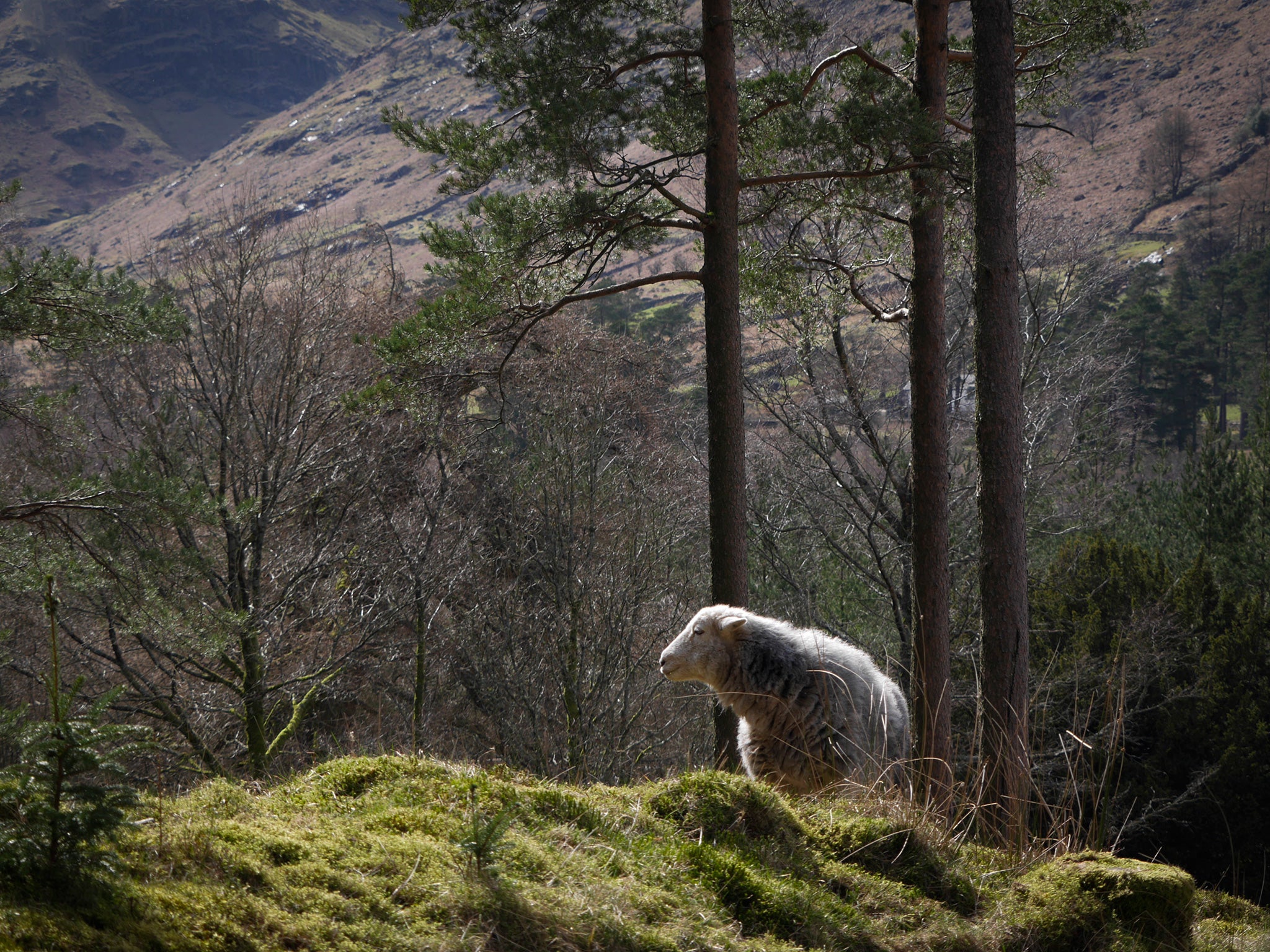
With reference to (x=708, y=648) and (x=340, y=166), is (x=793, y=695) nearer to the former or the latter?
(x=708, y=648)

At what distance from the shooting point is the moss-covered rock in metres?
3.46

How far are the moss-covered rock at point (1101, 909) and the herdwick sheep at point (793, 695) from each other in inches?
70.7

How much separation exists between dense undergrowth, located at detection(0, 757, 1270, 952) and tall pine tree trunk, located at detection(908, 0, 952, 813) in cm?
349

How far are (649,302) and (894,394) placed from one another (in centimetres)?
5561

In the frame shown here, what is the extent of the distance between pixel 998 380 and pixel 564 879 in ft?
16.2

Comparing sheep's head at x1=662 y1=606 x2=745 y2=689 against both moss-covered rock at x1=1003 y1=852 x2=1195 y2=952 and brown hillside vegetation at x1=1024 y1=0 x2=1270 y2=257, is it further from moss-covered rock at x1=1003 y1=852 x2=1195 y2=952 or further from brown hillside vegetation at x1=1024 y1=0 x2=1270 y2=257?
brown hillside vegetation at x1=1024 y1=0 x2=1270 y2=257

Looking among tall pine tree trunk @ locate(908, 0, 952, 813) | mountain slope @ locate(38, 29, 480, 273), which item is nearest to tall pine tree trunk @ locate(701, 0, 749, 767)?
tall pine tree trunk @ locate(908, 0, 952, 813)

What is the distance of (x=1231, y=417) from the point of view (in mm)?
49688

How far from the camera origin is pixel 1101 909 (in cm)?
354

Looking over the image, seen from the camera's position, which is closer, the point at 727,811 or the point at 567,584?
the point at 727,811

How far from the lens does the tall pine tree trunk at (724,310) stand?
803 centimetres

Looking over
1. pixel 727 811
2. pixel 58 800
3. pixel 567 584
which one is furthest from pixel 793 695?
pixel 567 584

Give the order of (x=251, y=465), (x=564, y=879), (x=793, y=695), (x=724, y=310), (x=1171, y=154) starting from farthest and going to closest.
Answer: (x=1171, y=154), (x=251, y=465), (x=724, y=310), (x=793, y=695), (x=564, y=879)

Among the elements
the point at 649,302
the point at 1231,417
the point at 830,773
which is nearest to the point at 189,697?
the point at 830,773
